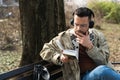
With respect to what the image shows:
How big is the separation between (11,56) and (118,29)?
670cm

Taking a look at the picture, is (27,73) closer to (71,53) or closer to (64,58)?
(64,58)

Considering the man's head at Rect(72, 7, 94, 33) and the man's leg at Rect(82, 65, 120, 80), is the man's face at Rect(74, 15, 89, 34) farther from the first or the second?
the man's leg at Rect(82, 65, 120, 80)

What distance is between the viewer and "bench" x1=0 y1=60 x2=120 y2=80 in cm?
438

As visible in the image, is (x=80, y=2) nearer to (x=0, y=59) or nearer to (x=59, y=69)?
(x=0, y=59)

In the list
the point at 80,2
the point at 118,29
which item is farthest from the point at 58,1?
the point at 80,2

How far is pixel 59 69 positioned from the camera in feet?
16.7

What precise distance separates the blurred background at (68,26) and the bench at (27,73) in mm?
2493

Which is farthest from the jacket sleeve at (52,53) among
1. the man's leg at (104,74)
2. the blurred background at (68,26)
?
the blurred background at (68,26)

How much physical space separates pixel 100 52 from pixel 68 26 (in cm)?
696

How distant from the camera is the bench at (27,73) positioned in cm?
438

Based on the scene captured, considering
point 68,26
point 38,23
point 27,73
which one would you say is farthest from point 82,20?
point 68,26

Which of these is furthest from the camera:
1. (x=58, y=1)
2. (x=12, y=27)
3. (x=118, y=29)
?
(x=118, y=29)

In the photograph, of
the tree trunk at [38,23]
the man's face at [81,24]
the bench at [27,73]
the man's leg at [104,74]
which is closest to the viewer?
the bench at [27,73]

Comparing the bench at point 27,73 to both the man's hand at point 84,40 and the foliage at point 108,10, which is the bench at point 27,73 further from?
the foliage at point 108,10
